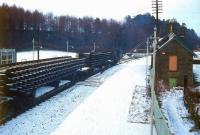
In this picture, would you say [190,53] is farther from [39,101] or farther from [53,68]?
[39,101]

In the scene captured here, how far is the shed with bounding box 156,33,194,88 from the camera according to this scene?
3522 centimetres

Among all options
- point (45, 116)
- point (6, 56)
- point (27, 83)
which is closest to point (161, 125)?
point (45, 116)

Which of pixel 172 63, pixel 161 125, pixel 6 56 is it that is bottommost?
pixel 161 125

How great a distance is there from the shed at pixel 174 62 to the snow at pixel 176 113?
9.72 meters

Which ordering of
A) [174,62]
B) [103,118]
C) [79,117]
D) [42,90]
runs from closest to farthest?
1. [103,118]
2. [79,117]
3. [42,90]
4. [174,62]

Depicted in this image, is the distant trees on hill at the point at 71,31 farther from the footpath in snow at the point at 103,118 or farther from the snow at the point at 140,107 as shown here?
the footpath in snow at the point at 103,118

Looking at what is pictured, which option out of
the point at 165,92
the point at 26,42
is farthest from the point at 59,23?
the point at 165,92

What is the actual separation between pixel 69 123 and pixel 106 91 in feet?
32.1

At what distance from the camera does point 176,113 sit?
18.8 meters

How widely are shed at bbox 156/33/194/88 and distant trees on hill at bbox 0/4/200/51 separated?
38.3 metres

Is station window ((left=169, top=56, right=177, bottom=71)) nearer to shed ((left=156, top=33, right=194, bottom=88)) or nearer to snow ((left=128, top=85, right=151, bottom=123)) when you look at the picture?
shed ((left=156, top=33, right=194, bottom=88))

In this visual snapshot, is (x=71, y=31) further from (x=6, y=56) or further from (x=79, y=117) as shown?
(x=79, y=117)

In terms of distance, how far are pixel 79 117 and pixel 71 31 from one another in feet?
313

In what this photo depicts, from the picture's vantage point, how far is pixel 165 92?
2598cm
